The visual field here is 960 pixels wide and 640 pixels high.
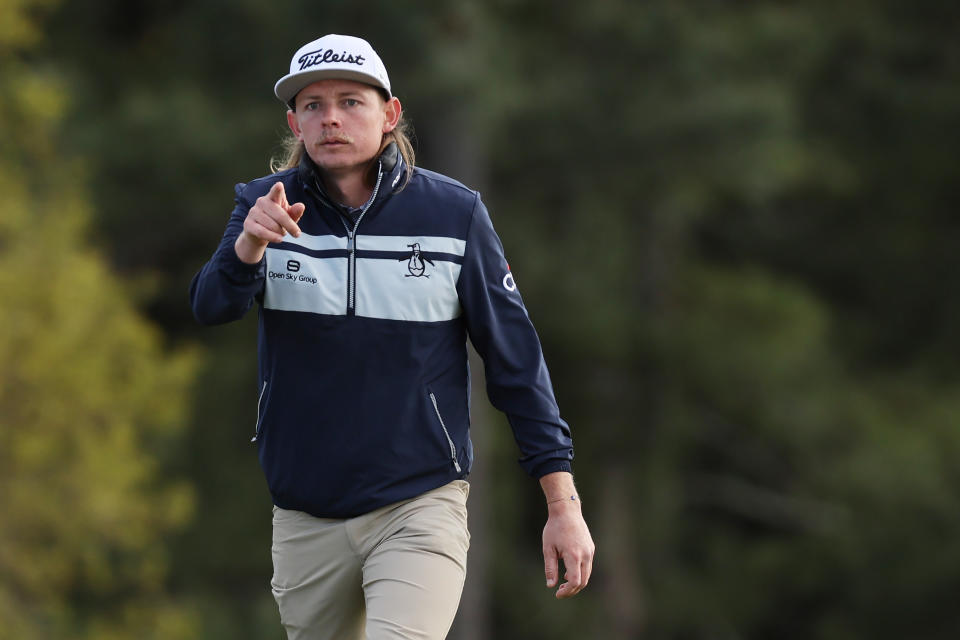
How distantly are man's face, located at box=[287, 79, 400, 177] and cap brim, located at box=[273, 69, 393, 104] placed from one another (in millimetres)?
18

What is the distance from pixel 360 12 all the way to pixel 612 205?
7.21 m

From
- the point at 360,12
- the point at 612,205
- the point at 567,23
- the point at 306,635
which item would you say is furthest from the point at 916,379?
the point at 306,635

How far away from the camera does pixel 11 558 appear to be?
12859 mm

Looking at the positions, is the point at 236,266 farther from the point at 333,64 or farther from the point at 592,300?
the point at 592,300

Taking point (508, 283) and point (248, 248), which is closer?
point (248, 248)

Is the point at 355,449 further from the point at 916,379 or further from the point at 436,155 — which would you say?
the point at 916,379

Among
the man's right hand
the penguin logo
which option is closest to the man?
the penguin logo

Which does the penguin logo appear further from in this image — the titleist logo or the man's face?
the titleist logo

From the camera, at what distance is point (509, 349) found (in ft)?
12.6

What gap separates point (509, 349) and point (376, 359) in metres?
0.34

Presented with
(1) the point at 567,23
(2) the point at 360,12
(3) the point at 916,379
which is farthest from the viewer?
(3) the point at 916,379

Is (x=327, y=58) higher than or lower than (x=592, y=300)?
higher

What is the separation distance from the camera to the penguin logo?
12.3 feet

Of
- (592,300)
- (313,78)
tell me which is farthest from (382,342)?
(592,300)
